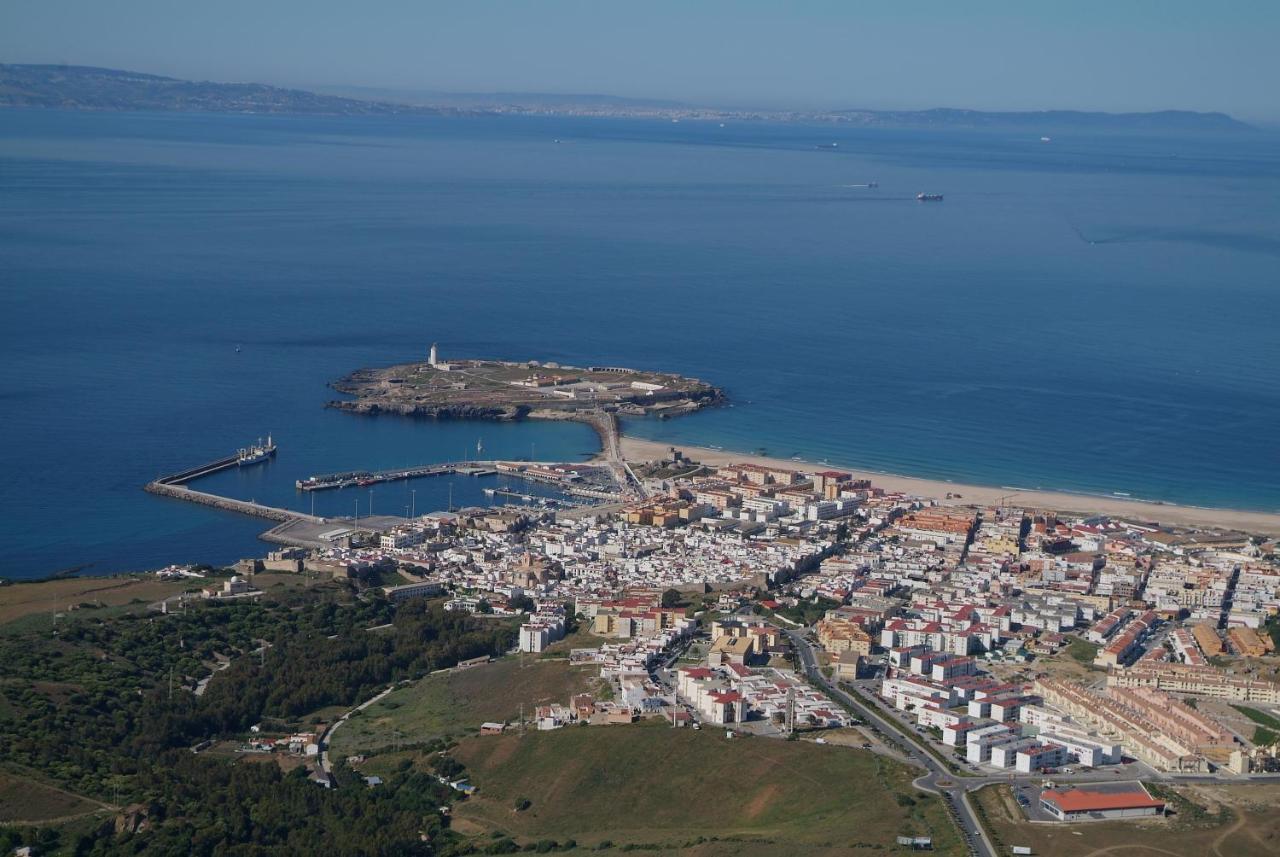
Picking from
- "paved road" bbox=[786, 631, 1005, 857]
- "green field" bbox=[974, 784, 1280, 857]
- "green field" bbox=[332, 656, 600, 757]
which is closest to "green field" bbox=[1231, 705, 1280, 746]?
"green field" bbox=[974, 784, 1280, 857]

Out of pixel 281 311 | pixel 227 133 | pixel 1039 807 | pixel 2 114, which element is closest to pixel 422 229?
pixel 281 311

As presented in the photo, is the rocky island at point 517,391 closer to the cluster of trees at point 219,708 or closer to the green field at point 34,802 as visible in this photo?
the cluster of trees at point 219,708

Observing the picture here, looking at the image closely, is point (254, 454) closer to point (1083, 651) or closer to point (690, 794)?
point (1083, 651)

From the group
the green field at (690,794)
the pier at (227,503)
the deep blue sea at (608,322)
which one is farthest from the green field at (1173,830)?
the pier at (227,503)

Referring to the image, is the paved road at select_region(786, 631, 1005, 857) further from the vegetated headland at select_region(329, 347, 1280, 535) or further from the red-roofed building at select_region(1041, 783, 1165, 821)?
the vegetated headland at select_region(329, 347, 1280, 535)

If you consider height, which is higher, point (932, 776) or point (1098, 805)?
point (1098, 805)

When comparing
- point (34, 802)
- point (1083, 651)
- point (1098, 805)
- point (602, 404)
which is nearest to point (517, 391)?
Answer: point (602, 404)
